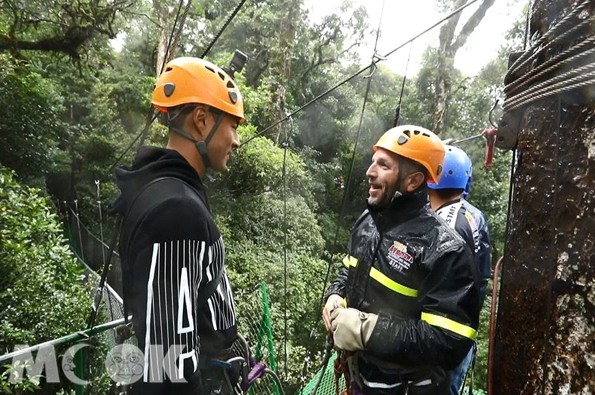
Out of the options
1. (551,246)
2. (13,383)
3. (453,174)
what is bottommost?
(13,383)

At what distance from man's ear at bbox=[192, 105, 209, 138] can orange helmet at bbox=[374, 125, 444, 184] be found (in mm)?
900

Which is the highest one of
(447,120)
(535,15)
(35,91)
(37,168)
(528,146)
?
(447,120)

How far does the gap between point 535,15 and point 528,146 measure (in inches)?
10.2

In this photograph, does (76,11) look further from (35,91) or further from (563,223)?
(563,223)

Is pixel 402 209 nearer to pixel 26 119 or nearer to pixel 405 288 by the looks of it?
pixel 405 288

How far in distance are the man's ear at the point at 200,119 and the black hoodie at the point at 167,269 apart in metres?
0.23

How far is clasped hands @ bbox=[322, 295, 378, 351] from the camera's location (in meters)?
1.68

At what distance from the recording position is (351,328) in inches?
66.8

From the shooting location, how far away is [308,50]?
13.9 m

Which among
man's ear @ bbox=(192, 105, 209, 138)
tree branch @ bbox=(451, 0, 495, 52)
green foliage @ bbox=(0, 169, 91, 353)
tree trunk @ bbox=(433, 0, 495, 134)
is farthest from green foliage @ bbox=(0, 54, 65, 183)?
tree branch @ bbox=(451, 0, 495, 52)

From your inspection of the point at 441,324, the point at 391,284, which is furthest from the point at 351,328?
the point at 441,324

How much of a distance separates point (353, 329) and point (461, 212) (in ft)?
4.06

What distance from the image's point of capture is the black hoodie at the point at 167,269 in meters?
1.16

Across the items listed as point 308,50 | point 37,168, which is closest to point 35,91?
point 37,168
